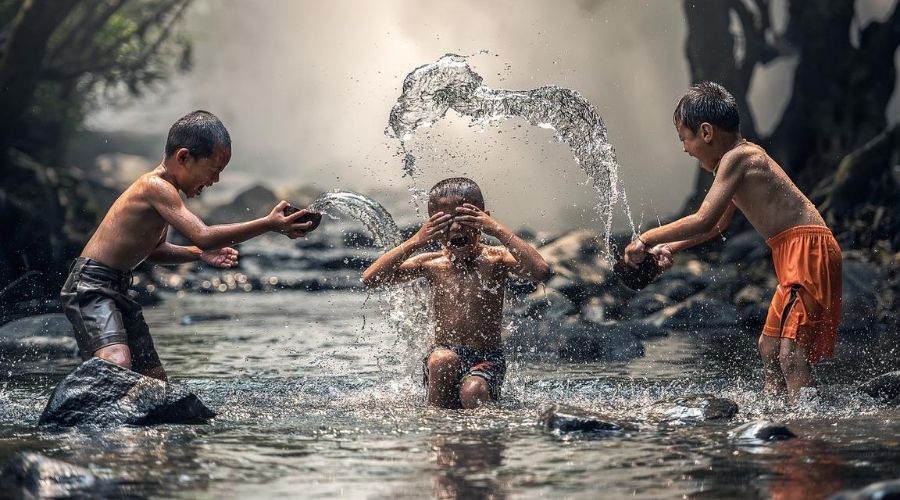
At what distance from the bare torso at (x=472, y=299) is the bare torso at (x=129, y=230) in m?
1.38

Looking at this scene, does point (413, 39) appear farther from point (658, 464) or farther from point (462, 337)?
point (658, 464)

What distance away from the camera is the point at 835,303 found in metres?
5.62

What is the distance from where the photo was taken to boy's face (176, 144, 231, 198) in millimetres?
5684

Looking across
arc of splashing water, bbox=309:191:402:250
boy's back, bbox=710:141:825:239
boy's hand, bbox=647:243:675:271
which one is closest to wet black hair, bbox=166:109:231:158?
arc of splashing water, bbox=309:191:402:250

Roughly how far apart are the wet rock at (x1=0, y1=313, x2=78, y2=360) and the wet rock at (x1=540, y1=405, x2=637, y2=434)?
4609 mm

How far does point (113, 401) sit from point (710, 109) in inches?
117

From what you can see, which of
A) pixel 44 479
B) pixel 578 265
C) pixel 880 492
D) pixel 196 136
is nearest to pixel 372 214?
pixel 196 136

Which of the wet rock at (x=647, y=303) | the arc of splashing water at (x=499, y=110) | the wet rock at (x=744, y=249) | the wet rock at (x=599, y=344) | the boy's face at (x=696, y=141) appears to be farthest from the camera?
the wet rock at (x=744, y=249)

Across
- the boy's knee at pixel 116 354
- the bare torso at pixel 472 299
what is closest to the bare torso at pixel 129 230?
the boy's knee at pixel 116 354

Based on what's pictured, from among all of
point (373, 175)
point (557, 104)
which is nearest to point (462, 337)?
point (557, 104)

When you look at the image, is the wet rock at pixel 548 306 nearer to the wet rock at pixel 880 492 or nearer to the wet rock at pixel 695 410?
the wet rock at pixel 695 410

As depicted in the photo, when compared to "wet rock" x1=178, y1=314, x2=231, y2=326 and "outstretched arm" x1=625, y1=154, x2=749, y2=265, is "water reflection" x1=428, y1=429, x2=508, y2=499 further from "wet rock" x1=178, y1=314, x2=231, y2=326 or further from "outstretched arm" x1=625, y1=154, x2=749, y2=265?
"wet rock" x1=178, y1=314, x2=231, y2=326

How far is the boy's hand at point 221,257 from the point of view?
6.04 m

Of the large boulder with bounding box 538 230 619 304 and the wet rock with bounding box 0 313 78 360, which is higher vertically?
the large boulder with bounding box 538 230 619 304
